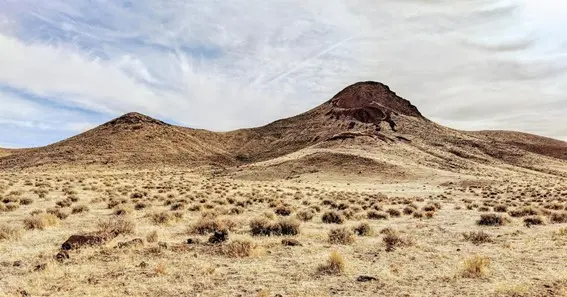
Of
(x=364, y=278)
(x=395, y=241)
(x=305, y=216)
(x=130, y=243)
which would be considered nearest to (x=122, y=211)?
(x=305, y=216)

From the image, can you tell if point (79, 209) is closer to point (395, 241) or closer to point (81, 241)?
point (81, 241)

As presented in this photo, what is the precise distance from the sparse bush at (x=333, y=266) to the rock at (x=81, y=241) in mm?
6740

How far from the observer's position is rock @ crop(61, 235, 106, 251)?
41.8 feet

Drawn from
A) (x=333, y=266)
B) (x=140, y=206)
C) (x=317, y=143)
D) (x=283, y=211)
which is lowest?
(x=333, y=266)

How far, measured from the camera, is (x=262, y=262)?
11.8 meters

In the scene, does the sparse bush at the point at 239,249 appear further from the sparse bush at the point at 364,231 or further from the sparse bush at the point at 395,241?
the sparse bush at the point at 364,231

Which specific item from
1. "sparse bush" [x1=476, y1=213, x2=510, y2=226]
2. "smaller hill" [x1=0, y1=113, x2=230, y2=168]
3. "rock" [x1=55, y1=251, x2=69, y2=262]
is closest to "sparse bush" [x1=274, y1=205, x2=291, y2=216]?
"sparse bush" [x1=476, y1=213, x2=510, y2=226]

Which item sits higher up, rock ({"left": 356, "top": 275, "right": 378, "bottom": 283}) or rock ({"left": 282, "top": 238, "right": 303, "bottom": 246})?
rock ({"left": 282, "top": 238, "right": 303, "bottom": 246})

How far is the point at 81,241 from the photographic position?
1311 centimetres

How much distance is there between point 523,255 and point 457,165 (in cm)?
7851

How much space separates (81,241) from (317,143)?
9214cm

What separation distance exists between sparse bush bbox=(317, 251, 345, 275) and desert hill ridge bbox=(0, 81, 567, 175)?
6793 cm

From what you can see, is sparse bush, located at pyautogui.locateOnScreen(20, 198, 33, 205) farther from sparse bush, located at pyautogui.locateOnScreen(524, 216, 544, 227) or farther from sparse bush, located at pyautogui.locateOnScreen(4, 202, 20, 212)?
sparse bush, located at pyautogui.locateOnScreen(524, 216, 544, 227)

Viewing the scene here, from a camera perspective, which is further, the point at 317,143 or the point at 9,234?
the point at 317,143
